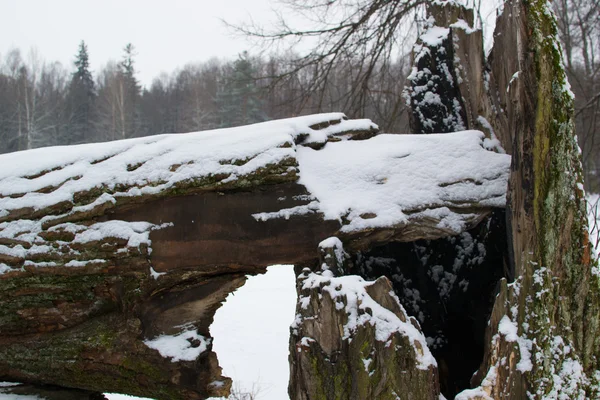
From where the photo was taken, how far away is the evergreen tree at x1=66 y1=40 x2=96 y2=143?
28.8 meters

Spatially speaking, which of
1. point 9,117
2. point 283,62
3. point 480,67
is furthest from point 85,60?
point 480,67

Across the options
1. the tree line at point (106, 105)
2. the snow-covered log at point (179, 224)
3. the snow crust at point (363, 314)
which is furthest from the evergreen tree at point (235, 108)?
the snow crust at point (363, 314)

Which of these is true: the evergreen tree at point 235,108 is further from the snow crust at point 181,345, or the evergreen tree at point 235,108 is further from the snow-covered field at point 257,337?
the snow crust at point 181,345

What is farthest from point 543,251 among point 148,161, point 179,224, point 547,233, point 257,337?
point 257,337

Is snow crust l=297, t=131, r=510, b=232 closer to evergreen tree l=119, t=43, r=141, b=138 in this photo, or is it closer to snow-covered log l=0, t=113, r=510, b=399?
snow-covered log l=0, t=113, r=510, b=399

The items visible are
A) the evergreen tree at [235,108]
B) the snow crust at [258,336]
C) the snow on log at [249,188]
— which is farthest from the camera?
the evergreen tree at [235,108]

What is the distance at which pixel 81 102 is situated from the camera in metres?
31.5

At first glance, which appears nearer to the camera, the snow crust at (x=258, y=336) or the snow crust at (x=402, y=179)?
the snow crust at (x=402, y=179)

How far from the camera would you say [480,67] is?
309 centimetres

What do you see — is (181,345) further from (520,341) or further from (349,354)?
(520,341)

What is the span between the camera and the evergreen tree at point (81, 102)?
28.8m

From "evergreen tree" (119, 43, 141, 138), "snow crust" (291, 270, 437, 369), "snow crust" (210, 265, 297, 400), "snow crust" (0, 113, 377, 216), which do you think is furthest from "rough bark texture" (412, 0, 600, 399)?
"evergreen tree" (119, 43, 141, 138)

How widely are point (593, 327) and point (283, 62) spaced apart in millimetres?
4555

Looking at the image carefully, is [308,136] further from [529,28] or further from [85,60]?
[85,60]
